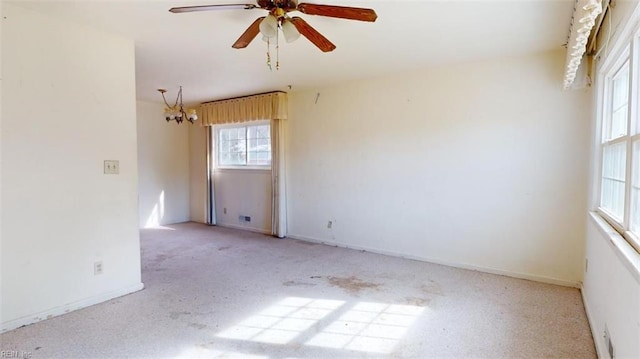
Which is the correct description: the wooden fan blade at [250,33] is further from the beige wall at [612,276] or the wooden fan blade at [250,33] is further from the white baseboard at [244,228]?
the white baseboard at [244,228]

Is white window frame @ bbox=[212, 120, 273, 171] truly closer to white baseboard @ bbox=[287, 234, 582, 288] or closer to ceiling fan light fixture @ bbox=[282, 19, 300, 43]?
white baseboard @ bbox=[287, 234, 582, 288]

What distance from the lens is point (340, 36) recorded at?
2.96m

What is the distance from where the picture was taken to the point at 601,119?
274cm

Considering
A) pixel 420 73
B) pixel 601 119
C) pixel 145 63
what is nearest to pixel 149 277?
pixel 145 63

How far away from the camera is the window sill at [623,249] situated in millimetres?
1442

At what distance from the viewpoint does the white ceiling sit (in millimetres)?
2412

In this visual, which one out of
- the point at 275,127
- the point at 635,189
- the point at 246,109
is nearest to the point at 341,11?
the point at 635,189

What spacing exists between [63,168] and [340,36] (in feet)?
8.02

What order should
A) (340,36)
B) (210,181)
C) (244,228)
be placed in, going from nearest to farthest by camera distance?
(340,36) → (244,228) → (210,181)

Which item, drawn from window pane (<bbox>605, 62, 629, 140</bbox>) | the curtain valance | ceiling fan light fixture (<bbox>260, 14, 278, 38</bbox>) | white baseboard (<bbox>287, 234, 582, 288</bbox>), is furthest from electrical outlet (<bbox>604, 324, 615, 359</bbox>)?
the curtain valance

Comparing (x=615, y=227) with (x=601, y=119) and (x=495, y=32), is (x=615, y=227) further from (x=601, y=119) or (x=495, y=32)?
(x=495, y=32)

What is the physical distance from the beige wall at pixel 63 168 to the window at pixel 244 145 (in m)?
2.84

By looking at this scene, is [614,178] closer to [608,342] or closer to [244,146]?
[608,342]

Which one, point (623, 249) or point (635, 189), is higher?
point (635, 189)
